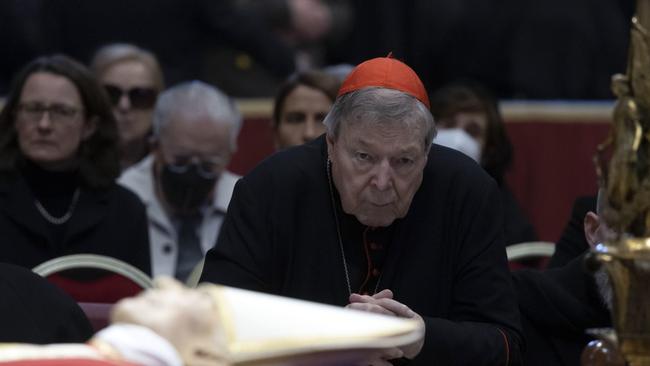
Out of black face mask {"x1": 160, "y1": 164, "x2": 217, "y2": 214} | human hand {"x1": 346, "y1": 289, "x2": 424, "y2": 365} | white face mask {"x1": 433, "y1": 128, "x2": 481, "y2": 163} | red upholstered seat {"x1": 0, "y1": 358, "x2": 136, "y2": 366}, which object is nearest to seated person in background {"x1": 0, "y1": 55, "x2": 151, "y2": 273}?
black face mask {"x1": 160, "y1": 164, "x2": 217, "y2": 214}

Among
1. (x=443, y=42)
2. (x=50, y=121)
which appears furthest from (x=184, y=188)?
(x=443, y=42)

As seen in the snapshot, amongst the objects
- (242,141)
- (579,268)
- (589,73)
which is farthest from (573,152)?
(579,268)

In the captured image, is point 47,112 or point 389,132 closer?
point 389,132

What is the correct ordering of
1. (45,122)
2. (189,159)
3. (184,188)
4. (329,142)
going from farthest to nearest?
(189,159) < (184,188) < (45,122) < (329,142)

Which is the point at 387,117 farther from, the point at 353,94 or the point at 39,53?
the point at 39,53

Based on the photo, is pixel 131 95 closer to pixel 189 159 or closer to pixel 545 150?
pixel 189 159

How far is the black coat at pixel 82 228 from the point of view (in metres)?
6.14

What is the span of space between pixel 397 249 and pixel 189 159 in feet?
9.20

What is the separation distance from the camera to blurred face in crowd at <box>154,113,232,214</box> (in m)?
7.09

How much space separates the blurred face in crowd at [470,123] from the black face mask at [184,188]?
1366 millimetres

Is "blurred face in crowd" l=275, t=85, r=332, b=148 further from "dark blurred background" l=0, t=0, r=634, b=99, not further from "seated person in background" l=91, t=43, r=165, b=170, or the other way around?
"dark blurred background" l=0, t=0, r=634, b=99

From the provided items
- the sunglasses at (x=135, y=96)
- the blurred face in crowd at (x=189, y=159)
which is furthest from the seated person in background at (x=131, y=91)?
the blurred face in crowd at (x=189, y=159)

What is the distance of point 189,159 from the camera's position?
7191 millimetres

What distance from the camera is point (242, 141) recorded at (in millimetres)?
8836
